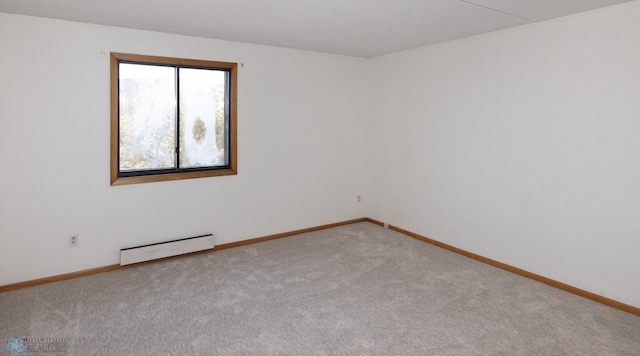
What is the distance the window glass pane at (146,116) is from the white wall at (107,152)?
0.66 ft

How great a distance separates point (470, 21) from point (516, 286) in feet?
7.63

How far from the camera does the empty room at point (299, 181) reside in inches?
109

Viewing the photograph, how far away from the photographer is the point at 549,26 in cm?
328

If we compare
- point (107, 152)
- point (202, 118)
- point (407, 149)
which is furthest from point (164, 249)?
point (407, 149)

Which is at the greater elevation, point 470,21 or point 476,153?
point 470,21

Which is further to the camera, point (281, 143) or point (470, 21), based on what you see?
point (281, 143)

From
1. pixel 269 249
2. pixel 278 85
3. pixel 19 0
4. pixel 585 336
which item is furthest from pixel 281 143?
pixel 585 336

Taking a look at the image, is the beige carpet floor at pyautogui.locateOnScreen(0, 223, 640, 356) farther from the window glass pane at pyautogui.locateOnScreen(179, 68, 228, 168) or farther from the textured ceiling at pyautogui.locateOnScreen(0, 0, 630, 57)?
the textured ceiling at pyautogui.locateOnScreen(0, 0, 630, 57)

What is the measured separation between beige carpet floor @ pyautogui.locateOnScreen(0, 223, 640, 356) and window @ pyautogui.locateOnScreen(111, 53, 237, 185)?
0.99 metres

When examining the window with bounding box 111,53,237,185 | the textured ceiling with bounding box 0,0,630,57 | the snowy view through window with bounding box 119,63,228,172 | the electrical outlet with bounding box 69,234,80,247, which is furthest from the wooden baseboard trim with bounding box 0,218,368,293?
the textured ceiling with bounding box 0,0,630,57

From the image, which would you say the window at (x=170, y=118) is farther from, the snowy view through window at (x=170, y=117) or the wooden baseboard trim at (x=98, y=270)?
the wooden baseboard trim at (x=98, y=270)

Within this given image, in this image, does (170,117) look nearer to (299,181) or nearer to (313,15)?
(299,181)

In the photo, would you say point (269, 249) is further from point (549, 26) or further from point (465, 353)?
point (549, 26)

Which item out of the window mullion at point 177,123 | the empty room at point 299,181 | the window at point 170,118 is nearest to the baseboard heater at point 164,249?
the empty room at point 299,181
